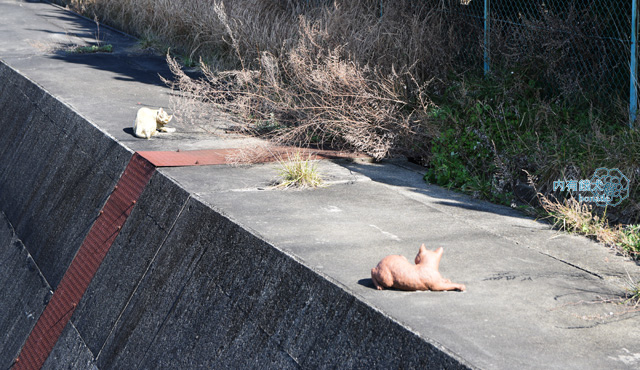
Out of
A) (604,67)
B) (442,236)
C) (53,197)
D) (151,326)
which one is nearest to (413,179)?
(442,236)

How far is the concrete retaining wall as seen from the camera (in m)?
3.55

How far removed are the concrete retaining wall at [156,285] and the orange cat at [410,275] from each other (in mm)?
222

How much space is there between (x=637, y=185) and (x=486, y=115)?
70.4 inches

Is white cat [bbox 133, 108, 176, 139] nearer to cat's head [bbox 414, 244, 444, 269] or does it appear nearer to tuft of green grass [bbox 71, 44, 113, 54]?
cat's head [bbox 414, 244, 444, 269]

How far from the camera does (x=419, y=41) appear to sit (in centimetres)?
732

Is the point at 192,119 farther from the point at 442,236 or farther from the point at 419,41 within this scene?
the point at 442,236

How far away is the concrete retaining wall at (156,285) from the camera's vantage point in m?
3.55

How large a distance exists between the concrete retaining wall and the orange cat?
222 mm

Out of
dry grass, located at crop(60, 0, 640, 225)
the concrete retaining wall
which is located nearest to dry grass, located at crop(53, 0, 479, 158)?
dry grass, located at crop(60, 0, 640, 225)

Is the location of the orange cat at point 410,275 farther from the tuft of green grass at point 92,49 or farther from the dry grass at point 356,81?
the tuft of green grass at point 92,49

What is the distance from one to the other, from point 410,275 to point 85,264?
379 centimetres

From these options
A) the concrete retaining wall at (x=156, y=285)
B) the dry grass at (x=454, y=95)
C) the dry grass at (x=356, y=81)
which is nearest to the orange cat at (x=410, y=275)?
the concrete retaining wall at (x=156, y=285)

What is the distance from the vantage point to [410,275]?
362cm

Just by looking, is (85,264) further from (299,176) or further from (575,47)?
(575,47)
